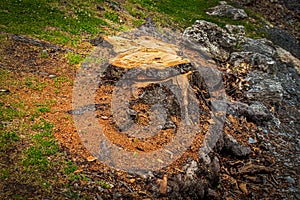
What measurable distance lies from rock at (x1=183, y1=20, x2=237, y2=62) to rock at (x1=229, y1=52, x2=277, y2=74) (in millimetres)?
551

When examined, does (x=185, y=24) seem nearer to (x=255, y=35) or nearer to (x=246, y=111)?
(x=255, y=35)

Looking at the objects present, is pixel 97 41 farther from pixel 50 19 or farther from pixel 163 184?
pixel 163 184

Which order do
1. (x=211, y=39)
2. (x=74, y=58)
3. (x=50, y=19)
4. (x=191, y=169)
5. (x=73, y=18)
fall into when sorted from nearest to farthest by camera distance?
(x=191, y=169)
(x=74, y=58)
(x=50, y=19)
(x=73, y=18)
(x=211, y=39)

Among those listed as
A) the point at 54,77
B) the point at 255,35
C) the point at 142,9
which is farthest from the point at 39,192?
the point at 255,35

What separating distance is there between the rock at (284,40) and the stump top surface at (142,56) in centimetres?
1539

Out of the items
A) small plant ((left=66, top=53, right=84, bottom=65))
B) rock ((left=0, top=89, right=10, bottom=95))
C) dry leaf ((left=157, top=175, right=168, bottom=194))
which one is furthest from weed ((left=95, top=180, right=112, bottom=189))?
small plant ((left=66, top=53, right=84, bottom=65))

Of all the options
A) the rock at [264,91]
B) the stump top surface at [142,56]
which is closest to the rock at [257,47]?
the rock at [264,91]

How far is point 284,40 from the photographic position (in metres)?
27.2

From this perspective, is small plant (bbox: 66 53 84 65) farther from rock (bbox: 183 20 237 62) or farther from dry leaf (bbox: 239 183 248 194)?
dry leaf (bbox: 239 183 248 194)

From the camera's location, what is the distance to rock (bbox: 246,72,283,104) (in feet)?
57.4

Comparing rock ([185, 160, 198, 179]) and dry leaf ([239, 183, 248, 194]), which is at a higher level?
rock ([185, 160, 198, 179])

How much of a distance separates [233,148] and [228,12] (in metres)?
19.4

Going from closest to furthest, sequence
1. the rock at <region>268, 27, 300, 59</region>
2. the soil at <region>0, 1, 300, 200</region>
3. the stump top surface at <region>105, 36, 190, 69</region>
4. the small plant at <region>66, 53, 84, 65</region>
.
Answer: the soil at <region>0, 1, 300, 200</region>
the stump top surface at <region>105, 36, 190, 69</region>
the small plant at <region>66, 53, 84, 65</region>
the rock at <region>268, 27, 300, 59</region>

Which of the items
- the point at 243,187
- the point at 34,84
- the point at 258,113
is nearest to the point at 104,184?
the point at 34,84
